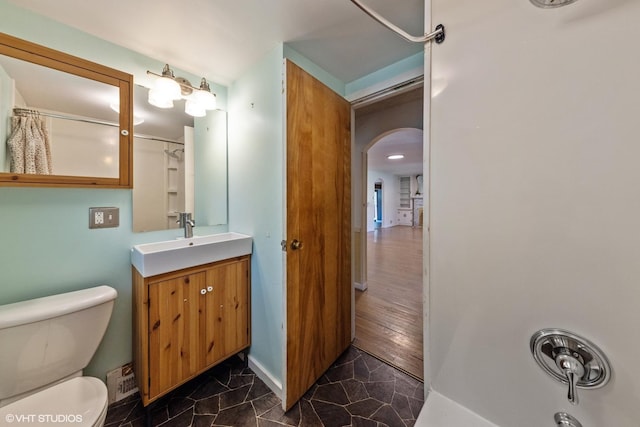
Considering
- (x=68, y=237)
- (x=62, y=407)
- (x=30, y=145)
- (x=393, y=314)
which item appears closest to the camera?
(x=62, y=407)

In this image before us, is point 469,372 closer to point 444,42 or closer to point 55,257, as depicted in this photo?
point 444,42

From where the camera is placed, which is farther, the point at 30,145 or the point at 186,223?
the point at 186,223

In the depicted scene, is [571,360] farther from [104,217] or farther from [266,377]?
[104,217]

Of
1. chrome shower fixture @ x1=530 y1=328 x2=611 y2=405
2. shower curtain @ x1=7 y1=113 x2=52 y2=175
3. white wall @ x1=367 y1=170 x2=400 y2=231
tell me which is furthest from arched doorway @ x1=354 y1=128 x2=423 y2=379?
shower curtain @ x1=7 y1=113 x2=52 y2=175

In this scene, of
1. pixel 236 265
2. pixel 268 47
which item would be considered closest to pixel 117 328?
pixel 236 265

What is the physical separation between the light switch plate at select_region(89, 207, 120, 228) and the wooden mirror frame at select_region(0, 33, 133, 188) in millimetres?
164

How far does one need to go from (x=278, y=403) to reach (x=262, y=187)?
1.41 metres

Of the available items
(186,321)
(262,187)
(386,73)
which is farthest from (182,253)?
(386,73)

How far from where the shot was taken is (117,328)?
1.39m

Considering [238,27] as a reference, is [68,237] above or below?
below

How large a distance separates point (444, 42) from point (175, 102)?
1.77m

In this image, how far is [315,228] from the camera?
4.83ft

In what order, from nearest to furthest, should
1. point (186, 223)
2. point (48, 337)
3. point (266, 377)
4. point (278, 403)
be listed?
point (48, 337) < point (278, 403) < point (266, 377) < point (186, 223)

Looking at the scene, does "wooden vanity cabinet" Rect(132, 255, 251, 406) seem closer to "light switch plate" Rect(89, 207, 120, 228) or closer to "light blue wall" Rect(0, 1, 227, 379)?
"light blue wall" Rect(0, 1, 227, 379)
